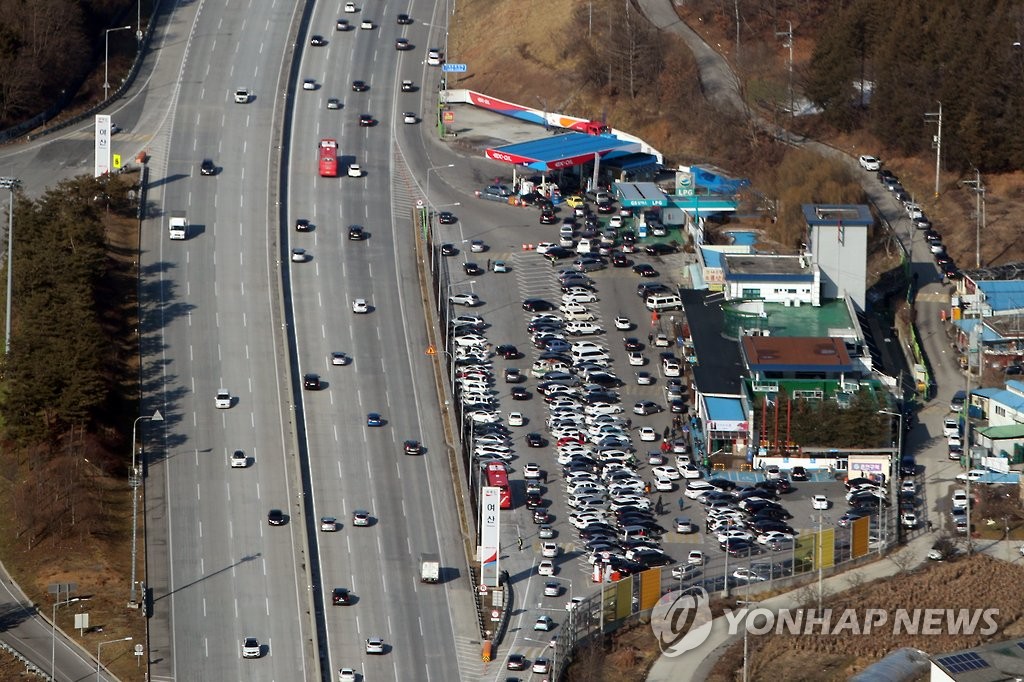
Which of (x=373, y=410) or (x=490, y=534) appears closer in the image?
(x=490, y=534)

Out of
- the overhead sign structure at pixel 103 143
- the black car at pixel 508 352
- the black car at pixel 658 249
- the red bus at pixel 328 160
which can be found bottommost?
the black car at pixel 508 352

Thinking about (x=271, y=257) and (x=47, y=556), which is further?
(x=271, y=257)

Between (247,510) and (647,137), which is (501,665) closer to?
(247,510)

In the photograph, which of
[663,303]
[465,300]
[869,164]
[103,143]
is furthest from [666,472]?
[103,143]

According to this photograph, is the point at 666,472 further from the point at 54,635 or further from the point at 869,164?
the point at 869,164

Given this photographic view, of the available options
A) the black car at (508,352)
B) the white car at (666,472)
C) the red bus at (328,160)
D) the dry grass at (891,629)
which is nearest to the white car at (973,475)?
the dry grass at (891,629)

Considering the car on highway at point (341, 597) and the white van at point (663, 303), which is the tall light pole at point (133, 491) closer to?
the car on highway at point (341, 597)

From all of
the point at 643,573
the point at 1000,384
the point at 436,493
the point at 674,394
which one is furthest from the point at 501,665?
the point at 1000,384
